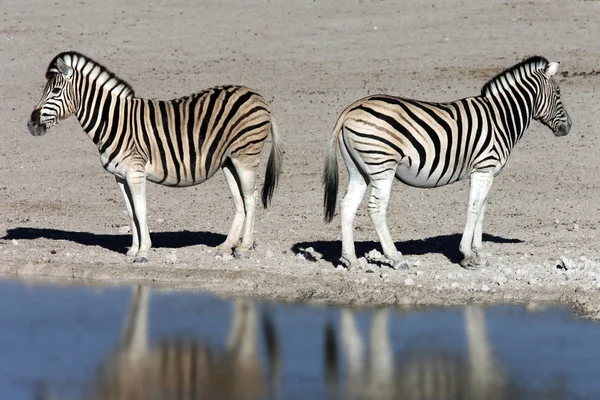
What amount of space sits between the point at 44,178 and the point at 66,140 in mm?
1819

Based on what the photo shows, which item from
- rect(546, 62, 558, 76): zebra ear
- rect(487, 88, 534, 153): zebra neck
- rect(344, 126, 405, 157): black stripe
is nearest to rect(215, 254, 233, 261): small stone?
rect(344, 126, 405, 157): black stripe

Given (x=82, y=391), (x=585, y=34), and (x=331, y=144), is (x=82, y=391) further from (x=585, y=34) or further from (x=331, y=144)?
(x=585, y=34)

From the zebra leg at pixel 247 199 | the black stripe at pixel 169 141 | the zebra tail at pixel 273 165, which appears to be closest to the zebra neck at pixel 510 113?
the zebra tail at pixel 273 165

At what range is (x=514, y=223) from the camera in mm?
13805

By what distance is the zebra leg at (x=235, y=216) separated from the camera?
12.3 meters

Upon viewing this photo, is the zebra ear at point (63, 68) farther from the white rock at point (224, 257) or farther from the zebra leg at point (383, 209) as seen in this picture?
the zebra leg at point (383, 209)

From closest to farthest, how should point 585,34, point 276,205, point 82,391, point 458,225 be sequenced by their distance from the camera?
point 82,391 → point 458,225 → point 276,205 → point 585,34

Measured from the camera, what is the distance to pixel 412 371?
808 centimetres

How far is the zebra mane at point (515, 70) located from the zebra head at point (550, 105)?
93 mm

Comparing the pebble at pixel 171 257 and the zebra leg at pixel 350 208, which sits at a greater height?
the zebra leg at pixel 350 208

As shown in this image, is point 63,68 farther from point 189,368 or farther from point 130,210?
point 189,368

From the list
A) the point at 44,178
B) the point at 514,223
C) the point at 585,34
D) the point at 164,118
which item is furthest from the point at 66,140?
the point at 585,34

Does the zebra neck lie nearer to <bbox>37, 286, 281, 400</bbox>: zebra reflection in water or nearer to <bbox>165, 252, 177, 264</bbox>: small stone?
<bbox>165, 252, 177, 264</bbox>: small stone

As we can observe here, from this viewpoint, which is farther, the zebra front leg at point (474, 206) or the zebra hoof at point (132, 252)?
the zebra hoof at point (132, 252)
